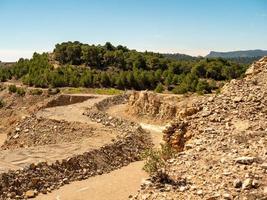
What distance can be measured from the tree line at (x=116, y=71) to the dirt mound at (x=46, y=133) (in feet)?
81.5

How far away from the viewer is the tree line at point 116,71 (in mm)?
65438

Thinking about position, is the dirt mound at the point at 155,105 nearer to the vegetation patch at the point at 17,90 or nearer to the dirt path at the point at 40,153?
the dirt path at the point at 40,153

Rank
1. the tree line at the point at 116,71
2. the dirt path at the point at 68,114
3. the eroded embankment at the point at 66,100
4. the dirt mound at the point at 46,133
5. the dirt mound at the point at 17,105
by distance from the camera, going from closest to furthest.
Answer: the dirt mound at the point at 46,133 → the dirt path at the point at 68,114 → the dirt mound at the point at 17,105 → the eroded embankment at the point at 66,100 → the tree line at the point at 116,71

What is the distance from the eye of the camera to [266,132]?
17.0 metres

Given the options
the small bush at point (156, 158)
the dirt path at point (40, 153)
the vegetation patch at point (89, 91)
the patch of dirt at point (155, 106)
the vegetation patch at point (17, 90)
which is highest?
the small bush at point (156, 158)

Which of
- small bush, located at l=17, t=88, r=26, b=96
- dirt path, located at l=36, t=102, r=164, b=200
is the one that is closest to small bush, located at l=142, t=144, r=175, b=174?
dirt path, located at l=36, t=102, r=164, b=200

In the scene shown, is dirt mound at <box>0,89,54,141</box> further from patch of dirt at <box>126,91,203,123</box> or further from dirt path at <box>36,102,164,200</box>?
dirt path at <box>36,102,164,200</box>

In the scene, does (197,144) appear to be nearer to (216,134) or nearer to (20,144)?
(216,134)

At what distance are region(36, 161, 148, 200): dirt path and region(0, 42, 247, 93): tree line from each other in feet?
108

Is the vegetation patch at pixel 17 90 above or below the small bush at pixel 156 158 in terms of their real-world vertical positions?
below

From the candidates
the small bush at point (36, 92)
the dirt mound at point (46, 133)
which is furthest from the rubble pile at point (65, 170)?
the small bush at point (36, 92)

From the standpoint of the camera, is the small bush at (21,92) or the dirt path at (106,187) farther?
the small bush at (21,92)

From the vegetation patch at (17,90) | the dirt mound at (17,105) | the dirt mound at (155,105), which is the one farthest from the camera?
the vegetation patch at (17,90)

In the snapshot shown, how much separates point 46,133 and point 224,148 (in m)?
19.0
